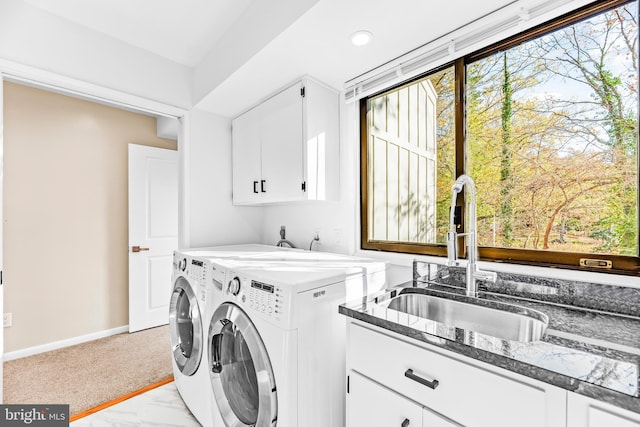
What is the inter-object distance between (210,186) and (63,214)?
1.47m

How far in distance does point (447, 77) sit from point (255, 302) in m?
1.49

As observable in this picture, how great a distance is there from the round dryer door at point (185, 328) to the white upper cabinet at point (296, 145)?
800 mm

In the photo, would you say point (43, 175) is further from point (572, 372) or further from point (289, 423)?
point (572, 372)

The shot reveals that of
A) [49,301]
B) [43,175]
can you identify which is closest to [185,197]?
[43,175]

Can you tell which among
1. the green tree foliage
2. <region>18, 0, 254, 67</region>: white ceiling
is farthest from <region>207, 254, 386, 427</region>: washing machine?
<region>18, 0, 254, 67</region>: white ceiling

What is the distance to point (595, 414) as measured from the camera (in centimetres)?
62

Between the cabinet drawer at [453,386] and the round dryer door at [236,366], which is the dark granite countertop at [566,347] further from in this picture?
the round dryer door at [236,366]

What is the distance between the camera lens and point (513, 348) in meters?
0.76

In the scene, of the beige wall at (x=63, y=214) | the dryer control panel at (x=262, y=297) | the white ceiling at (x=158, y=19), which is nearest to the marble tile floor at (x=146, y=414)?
the dryer control panel at (x=262, y=297)

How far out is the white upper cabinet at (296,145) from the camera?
1.81 metres

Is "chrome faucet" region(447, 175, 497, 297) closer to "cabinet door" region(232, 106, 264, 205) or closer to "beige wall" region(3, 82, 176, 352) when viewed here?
"cabinet door" region(232, 106, 264, 205)

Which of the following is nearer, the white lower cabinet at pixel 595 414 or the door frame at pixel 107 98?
the white lower cabinet at pixel 595 414

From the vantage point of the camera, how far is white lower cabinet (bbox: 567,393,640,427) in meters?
0.59

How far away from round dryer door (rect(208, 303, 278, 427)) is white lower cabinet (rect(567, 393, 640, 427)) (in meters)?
0.96
